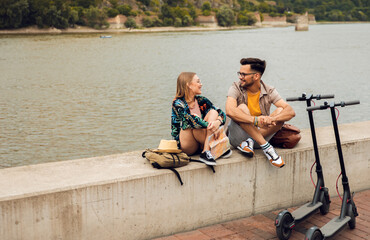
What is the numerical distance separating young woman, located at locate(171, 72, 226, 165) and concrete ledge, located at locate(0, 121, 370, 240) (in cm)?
26

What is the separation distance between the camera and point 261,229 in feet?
13.7

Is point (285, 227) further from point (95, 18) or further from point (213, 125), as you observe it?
point (95, 18)

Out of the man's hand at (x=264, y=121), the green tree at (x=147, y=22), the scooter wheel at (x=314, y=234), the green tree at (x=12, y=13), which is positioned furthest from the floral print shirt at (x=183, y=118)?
the green tree at (x=147, y=22)

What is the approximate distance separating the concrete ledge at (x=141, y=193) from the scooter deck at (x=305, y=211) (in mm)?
389

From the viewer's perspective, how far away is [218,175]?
4.14 metres

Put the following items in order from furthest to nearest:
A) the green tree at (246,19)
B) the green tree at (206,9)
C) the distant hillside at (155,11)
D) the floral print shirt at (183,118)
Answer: the green tree at (246,19) → the green tree at (206,9) → the distant hillside at (155,11) → the floral print shirt at (183,118)

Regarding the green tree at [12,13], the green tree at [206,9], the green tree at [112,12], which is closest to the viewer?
the green tree at [12,13]

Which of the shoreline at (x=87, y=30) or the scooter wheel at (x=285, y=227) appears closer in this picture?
the scooter wheel at (x=285, y=227)

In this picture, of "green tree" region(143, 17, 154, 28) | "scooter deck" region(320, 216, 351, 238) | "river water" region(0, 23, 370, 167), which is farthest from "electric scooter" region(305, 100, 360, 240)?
"green tree" region(143, 17, 154, 28)

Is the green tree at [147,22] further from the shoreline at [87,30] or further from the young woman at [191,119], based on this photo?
the young woman at [191,119]

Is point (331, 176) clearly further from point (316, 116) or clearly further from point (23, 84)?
point (23, 84)

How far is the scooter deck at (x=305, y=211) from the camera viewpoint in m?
4.06

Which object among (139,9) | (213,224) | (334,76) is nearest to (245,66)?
(213,224)

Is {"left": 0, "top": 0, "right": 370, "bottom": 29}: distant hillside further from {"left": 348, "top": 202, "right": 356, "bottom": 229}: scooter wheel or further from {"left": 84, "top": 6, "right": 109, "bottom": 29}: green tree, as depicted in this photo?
{"left": 348, "top": 202, "right": 356, "bottom": 229}: scooter wheel
